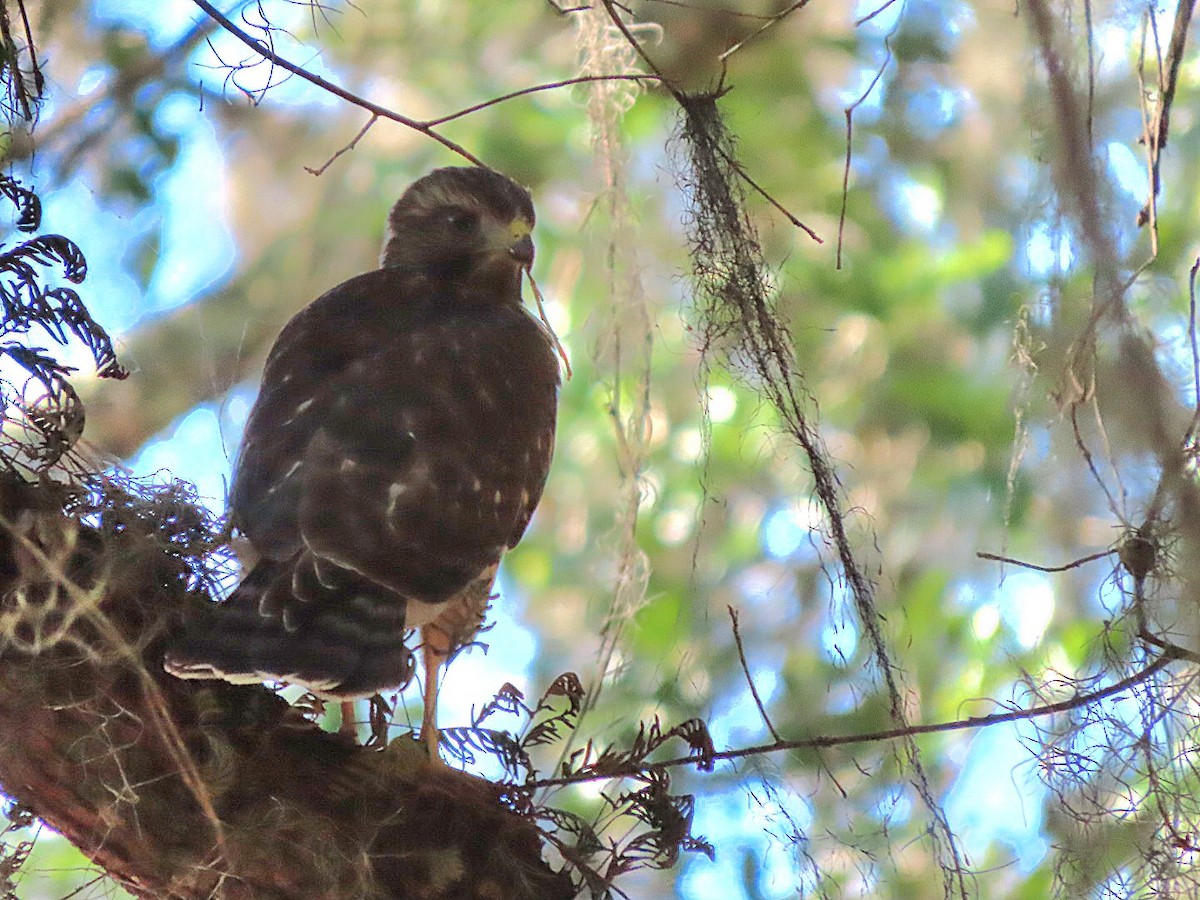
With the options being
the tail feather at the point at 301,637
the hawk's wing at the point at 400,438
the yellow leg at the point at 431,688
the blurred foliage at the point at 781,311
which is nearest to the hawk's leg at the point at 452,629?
the yellow leg at the point at 431,688

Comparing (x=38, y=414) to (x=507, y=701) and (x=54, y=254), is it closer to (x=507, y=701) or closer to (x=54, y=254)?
(x=54, y=254)

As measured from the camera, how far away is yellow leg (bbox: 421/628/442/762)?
2369 millimetres

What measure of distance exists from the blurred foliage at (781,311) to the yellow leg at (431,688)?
0.35 m

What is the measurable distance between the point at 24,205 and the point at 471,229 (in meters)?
1.25

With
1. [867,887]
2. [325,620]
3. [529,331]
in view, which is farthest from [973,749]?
[325,620]

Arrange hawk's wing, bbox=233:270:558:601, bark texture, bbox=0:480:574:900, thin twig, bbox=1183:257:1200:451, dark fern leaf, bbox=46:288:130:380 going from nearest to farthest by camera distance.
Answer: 1. thin twig, bbox=1183:257:1200:451
2. bark texture, bbox=0:480:574:900
3. dark fern leaf, bbox=46:288:130:380
4. hawk's wing, bbox=233:270:558:601

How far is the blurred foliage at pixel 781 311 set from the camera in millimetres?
2650

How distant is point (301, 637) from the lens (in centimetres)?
193

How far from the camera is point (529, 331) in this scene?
9.29 feet

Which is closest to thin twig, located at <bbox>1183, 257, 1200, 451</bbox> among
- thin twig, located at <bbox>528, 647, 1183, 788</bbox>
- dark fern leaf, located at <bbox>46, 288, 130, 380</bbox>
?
thin twig, located at <bbox>528, 647, 1183, 788</bbox>

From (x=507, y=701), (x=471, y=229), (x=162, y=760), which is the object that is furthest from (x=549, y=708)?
(x=471, y=229)

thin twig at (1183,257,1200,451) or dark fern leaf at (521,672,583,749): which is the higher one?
thin twig at (1183,257,1200,451)

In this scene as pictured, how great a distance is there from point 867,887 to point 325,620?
111 cm

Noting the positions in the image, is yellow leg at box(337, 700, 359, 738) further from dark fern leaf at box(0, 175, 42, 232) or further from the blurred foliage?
dark fern leaf at box(0, 175, 42, 232)
